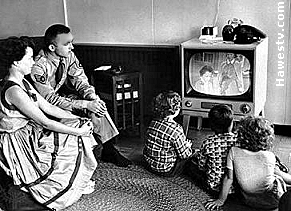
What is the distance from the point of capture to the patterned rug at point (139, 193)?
2.47 metres

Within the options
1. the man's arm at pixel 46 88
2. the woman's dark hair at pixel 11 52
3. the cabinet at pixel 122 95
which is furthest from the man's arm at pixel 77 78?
the woman's dark hair at pixel 11 52

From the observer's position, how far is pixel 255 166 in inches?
92.7

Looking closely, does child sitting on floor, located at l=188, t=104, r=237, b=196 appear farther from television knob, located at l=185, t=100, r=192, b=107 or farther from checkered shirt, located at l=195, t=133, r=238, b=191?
television knob, located at l=185, t=100, r=192, b=107

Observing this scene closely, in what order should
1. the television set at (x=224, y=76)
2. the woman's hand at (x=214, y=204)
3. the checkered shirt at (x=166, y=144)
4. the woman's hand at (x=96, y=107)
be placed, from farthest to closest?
the television set at (x=224, y=76) → the woman's hand at (x=96, y=107) → the checkered shirt at (x=166, y=144) → the woman's hand at (x=214, y=204)

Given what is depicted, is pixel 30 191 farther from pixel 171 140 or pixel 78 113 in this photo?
pixel 171 140

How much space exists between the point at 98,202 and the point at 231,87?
1.21 meters

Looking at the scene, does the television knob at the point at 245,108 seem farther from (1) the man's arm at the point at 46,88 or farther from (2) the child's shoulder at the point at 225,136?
(1) the man's arm at the point at 46,88

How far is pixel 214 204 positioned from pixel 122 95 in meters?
1.23

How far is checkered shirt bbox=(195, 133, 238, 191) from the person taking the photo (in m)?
2.48

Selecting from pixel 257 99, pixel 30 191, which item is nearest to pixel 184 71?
pixel 257 99

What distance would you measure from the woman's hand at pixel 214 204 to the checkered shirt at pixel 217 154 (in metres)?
0.10

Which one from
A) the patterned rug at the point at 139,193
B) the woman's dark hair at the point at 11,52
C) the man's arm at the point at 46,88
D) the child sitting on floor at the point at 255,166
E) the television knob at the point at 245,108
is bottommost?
the patterned rug at the point at 139,193

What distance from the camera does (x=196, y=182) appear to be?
8.96ft

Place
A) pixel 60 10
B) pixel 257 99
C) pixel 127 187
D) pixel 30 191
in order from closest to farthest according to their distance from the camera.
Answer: pixel 30 191, pixel 127 187, pixel 257 99, pixel 60 10
